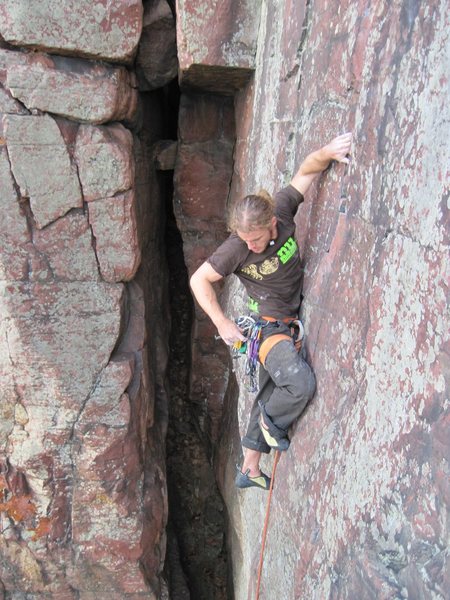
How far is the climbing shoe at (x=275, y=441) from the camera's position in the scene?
303cm

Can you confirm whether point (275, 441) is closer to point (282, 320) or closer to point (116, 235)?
point (282, 320)

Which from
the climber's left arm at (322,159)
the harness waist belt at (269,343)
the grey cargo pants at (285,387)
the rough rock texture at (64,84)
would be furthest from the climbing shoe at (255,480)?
the rough rock texture at (64,84)

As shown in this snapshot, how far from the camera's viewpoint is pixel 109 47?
4.00 metres

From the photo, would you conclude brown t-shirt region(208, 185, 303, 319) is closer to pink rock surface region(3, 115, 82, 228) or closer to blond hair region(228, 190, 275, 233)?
blond hair region(228, 190, 275, 233)

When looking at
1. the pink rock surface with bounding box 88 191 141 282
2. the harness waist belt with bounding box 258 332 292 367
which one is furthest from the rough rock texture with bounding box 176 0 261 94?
the harness waist belt with bounding box 258 332 292 367

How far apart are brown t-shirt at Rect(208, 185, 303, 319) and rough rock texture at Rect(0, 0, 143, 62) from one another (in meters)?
2.03

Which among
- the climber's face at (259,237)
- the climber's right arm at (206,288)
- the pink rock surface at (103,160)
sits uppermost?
the pink rock surface at (103,160)

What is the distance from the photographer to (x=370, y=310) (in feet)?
7.37

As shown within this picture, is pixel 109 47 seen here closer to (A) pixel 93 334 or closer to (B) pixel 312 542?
(A) pixel 93 334

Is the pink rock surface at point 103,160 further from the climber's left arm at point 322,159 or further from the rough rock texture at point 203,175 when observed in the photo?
the climber's left arm at point 322,159

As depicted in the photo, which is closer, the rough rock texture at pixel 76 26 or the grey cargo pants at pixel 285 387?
the grey cargo pants at pixel 285 387

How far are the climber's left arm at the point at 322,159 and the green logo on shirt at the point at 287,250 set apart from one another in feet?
0.97

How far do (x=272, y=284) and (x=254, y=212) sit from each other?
1.74 ft

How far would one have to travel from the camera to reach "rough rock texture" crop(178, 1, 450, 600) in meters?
1.81
